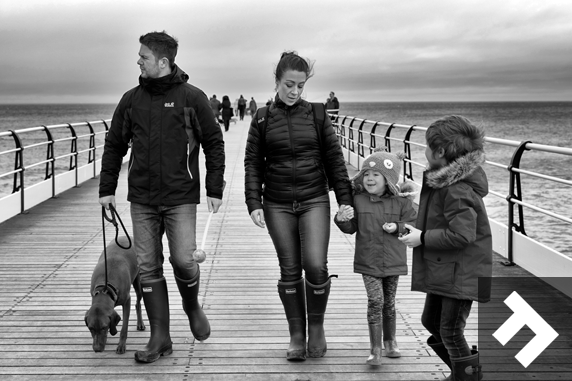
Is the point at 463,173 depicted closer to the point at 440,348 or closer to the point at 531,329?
the point at 440,348

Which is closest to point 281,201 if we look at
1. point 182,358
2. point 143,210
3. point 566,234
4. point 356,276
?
point 143,210

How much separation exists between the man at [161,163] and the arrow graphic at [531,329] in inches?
79.6

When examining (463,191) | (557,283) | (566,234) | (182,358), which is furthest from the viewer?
(566,234)

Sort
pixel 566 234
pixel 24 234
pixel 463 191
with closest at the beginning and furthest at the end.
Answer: pixel 463 191 < pixel 24 234 < pixel 566 234

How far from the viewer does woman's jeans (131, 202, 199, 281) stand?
3.95 meters

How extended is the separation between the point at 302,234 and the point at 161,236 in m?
0.84

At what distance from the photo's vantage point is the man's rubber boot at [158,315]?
13.2 ft

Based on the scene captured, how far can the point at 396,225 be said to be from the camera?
3.81m

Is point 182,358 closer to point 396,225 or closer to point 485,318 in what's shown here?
point 396,225

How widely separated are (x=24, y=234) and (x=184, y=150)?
5003 millimetres

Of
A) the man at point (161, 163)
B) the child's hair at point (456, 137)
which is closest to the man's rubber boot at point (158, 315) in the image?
the man at point (161, 163)

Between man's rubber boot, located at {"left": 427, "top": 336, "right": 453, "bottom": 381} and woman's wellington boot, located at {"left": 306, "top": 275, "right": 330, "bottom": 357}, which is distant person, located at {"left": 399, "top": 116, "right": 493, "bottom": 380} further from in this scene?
woman's wellington boot, located at {"left": 306, "top": 275, "right": 330, "bottom": 357}

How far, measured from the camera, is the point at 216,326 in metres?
4.67

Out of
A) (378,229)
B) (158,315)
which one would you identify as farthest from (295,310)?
(158,315)
